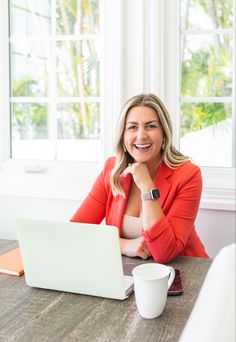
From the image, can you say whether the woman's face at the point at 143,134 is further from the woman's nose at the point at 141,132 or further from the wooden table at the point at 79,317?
the wooden table at the point at 79,317

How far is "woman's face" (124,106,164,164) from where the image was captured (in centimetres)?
199

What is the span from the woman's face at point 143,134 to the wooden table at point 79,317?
731 mm

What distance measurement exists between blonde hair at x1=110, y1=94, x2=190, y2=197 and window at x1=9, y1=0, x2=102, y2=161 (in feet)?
2.43

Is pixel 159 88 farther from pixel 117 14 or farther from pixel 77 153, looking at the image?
pixel 77 153

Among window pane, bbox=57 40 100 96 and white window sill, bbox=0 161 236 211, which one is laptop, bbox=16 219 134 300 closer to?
white window sill, bbox=0 161 236 211

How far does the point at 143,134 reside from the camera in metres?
1.99

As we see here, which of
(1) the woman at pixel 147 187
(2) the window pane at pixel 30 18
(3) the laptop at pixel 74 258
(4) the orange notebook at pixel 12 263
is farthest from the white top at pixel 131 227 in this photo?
(2) the window pane at pixel 30 18

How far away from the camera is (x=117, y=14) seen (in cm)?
254

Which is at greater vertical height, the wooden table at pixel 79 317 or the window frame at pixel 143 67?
the window frame at pixel 143 67

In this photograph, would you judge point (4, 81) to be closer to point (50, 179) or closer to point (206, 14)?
point (50, 179)

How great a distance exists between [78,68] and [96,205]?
1078 mm

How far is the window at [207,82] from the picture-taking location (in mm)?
2475

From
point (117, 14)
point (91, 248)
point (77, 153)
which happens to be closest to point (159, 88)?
point (117, 14)

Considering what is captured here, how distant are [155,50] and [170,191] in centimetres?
94
